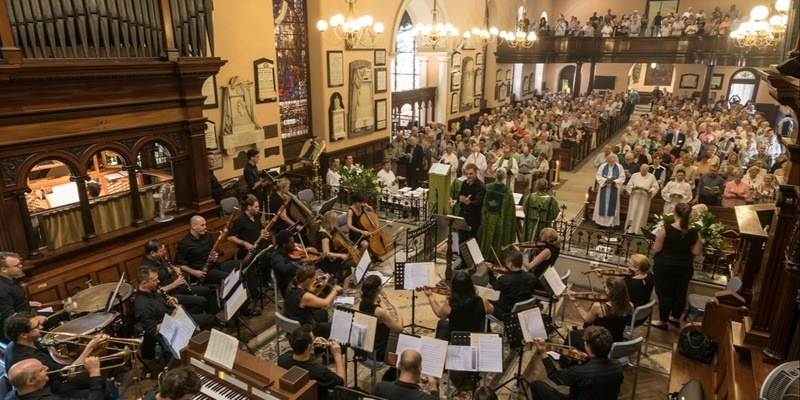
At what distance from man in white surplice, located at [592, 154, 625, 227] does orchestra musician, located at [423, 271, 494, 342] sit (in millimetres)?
6456

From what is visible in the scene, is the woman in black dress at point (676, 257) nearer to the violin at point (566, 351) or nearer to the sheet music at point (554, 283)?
the sheet music at point (554, 283)

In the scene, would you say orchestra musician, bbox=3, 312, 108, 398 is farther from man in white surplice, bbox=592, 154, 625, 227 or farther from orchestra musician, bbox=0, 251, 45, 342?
man in white surplice, bbox=592, 154, 625, 227

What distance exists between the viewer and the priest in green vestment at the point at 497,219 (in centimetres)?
841

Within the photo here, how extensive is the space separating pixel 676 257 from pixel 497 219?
2768 millimetres

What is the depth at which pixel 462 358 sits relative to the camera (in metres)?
4.55

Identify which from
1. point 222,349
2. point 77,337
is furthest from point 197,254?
point 222,349

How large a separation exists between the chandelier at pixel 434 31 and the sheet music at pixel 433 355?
8.96m

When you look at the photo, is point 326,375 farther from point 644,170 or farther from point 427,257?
point 644,170

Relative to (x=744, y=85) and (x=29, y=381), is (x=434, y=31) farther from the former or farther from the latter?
(x=744, y=85)

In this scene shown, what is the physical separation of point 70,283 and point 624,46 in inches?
950

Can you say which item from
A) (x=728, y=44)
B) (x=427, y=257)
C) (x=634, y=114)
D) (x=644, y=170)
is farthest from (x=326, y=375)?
(x=634, y=114)

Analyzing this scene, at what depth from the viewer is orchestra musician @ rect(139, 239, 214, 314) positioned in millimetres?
6215

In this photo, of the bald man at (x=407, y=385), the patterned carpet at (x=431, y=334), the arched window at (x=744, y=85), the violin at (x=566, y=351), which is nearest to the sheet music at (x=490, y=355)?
the violin at (x=566, y=351)

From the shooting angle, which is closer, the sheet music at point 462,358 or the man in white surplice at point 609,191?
the sheet music at point 462,358
